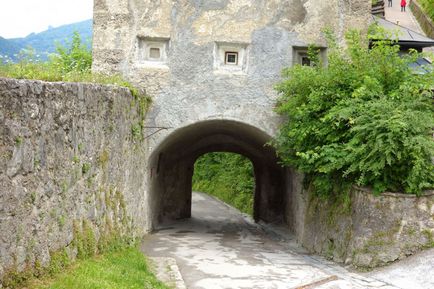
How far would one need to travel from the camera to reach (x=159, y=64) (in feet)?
43.5

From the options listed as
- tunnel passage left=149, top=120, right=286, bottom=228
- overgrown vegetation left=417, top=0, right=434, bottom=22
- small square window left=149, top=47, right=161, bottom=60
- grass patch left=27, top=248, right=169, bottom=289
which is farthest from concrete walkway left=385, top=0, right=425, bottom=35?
grass patch left=27, top=248, right=169, bottom=289

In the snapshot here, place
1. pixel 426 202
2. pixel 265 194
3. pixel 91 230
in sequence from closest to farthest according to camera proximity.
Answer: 1. pixel 91 230
2. pixel 426 202
3. pixel 265 194

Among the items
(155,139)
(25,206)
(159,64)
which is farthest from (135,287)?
(159,64)

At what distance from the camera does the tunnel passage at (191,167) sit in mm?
16734

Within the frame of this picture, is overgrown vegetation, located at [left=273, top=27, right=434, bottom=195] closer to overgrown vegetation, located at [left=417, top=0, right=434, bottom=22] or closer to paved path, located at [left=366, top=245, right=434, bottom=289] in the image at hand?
paved path, located at [left=366, top=245, right=434, bottom=289]

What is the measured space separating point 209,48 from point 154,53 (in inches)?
50.6

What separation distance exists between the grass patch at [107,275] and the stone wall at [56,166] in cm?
28

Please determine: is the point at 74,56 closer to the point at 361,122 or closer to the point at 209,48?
the point at 209,48

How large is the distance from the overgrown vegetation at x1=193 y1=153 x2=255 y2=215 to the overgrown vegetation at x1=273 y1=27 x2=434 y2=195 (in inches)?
506

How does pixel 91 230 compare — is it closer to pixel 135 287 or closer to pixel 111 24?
pixel 135 287

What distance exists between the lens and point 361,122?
408 inches

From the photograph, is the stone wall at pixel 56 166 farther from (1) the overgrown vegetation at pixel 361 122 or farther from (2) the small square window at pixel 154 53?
(1) the overgrown vegetation at pixel 361 122

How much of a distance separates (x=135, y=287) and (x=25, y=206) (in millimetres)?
2090

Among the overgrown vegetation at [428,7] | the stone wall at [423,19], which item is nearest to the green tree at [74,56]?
the stone wall at [423,19]
